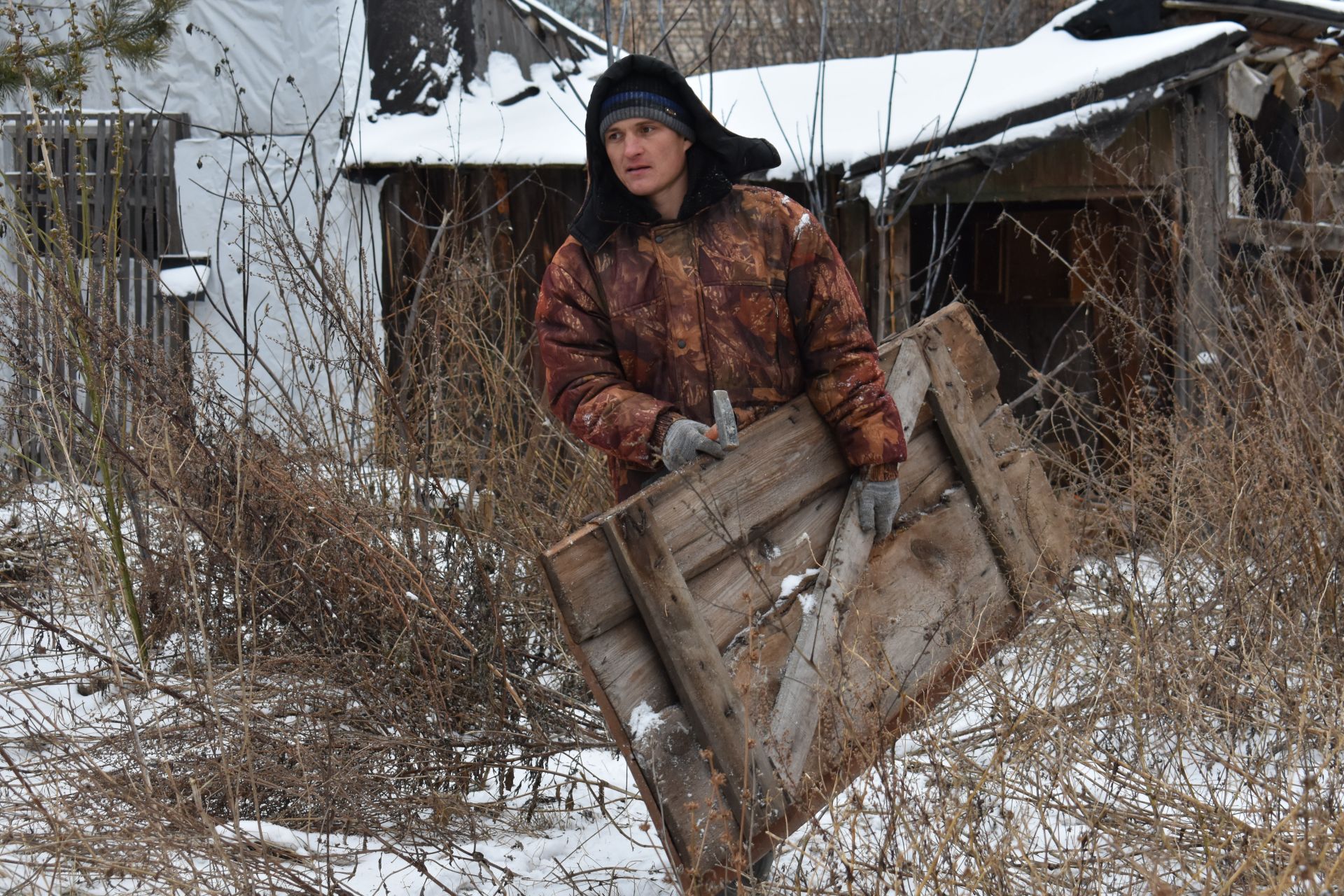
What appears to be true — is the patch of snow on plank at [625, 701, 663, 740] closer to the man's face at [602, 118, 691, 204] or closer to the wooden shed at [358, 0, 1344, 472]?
the man's face at [602, 118, 691, 204]

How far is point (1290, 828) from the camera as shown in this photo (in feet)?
8.57

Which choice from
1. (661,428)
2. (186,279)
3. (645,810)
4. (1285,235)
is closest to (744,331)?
(661,428)

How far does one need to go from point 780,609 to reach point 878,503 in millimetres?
409

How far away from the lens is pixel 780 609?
2.88 meters

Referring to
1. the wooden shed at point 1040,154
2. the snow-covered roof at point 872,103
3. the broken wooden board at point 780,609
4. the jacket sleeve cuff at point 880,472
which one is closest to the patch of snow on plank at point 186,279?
the wooden shed at point 1040,154

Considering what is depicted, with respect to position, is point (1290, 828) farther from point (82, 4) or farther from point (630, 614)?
point (82, 4)

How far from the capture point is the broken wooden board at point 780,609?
2535mm

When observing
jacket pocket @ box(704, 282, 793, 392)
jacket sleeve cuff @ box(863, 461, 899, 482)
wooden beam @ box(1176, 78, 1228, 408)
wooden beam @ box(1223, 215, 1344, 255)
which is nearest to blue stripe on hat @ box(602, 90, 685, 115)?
jacket pocket @ box(704, 282, 793, 392)

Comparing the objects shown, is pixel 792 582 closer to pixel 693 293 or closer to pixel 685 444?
pixel 685 444

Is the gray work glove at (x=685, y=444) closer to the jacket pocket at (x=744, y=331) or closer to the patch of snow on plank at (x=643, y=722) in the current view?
the jacket pocket at (x=744, y=331)

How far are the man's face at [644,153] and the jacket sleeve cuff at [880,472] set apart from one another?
2.94 feet

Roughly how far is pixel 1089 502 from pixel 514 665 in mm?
2266

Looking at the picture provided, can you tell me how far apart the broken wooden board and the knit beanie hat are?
2.54 ft

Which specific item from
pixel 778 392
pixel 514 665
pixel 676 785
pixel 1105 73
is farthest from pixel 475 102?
pixel 676 785
